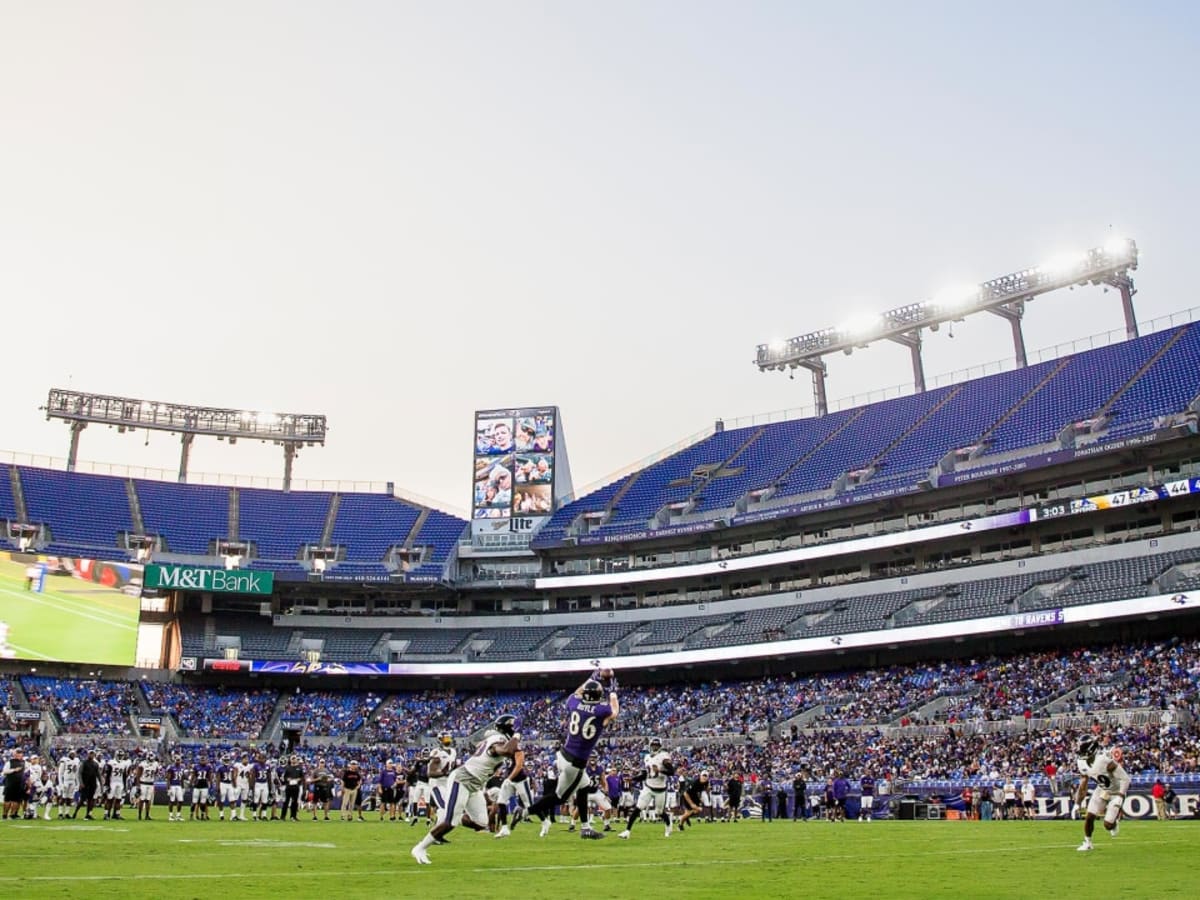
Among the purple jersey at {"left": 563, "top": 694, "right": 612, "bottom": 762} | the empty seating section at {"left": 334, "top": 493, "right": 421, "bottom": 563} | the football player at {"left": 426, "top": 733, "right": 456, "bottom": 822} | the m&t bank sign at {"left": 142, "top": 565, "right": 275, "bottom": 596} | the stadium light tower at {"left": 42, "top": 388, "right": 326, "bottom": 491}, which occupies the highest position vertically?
the stadium light tower at {"left": 42, "top": 388, "right": 326, "bottom": 491}

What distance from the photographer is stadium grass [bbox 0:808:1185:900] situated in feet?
37.9

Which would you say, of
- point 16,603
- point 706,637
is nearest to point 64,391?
point 16,603

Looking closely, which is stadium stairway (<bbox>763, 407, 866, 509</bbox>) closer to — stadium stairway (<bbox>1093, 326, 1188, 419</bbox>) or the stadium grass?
stadium stairway (<bbox>1093, 326, 1188, 419</bbox>)

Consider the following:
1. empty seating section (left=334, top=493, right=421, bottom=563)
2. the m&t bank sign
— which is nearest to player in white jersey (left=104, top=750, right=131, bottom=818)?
the m&t bank sign

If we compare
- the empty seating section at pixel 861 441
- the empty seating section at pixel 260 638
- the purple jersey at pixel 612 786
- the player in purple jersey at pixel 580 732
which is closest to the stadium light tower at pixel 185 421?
the empty seating section at pixel 260 638

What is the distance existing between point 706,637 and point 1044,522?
19.0 m

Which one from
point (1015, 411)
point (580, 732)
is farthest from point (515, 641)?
point (580, 732)

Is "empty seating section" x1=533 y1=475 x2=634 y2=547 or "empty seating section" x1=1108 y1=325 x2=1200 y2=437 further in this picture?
"empty seating section" x1=533 y1=475 x2=634 y2=547

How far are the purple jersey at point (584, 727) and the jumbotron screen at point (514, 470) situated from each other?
188ft

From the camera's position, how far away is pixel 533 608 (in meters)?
78.1

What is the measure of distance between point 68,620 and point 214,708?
9.68 metres

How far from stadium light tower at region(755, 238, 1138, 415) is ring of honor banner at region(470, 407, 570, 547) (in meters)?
16.3

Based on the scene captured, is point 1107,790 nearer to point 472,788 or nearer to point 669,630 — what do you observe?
point 472,788

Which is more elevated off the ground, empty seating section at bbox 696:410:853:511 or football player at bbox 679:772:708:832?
empty seating section at bbox 696:410:853:511
